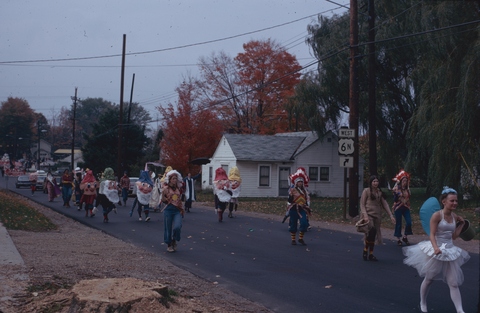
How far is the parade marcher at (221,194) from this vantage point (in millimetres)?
23000

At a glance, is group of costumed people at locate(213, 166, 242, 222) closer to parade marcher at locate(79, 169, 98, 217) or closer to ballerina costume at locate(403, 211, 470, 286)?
parade marcher at locate(79, 169, 98, 217)

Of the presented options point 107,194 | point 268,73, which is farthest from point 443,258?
point 268,73

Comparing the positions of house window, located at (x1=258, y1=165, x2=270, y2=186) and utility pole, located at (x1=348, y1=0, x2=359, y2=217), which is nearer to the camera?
utility pole, located at (x1=348, y1=0, x2=359, y2=217)

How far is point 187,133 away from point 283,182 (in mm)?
8723

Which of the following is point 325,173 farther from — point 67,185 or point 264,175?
point 67,185

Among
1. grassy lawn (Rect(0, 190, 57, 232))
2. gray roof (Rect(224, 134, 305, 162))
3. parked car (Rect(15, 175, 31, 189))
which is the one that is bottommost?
grassy lawn (Rect(0, 190, 57, 232))

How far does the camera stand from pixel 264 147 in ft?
A: 151

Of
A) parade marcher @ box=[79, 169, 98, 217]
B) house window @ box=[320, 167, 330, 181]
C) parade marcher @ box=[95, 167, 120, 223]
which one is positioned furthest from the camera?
house window @ box=[320, 167, 330, 181]

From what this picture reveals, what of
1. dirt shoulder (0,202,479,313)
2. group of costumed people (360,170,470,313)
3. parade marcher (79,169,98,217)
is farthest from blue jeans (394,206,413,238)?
parade marcher (79,169,98,217)

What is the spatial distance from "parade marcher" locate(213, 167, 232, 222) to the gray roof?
19.5m

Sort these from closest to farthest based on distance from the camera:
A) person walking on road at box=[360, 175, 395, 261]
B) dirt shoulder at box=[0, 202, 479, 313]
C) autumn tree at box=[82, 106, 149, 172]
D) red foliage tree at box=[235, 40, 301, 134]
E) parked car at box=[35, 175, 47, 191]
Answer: dirt shoulder at box=[0, 202, 479, 313] < person walking on road at box=[360, 175, 395, 261] < red foliage tree at box=[235, 40, 301, 134] < parked car at box=[35, 175, 47, 191] < autumn tree at box=[82, 106, 149, 172]

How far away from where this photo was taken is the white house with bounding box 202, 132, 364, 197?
45.0 meters

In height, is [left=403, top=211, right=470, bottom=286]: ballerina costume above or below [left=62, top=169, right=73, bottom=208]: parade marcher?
below

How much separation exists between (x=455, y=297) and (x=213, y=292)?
11.7 feet
